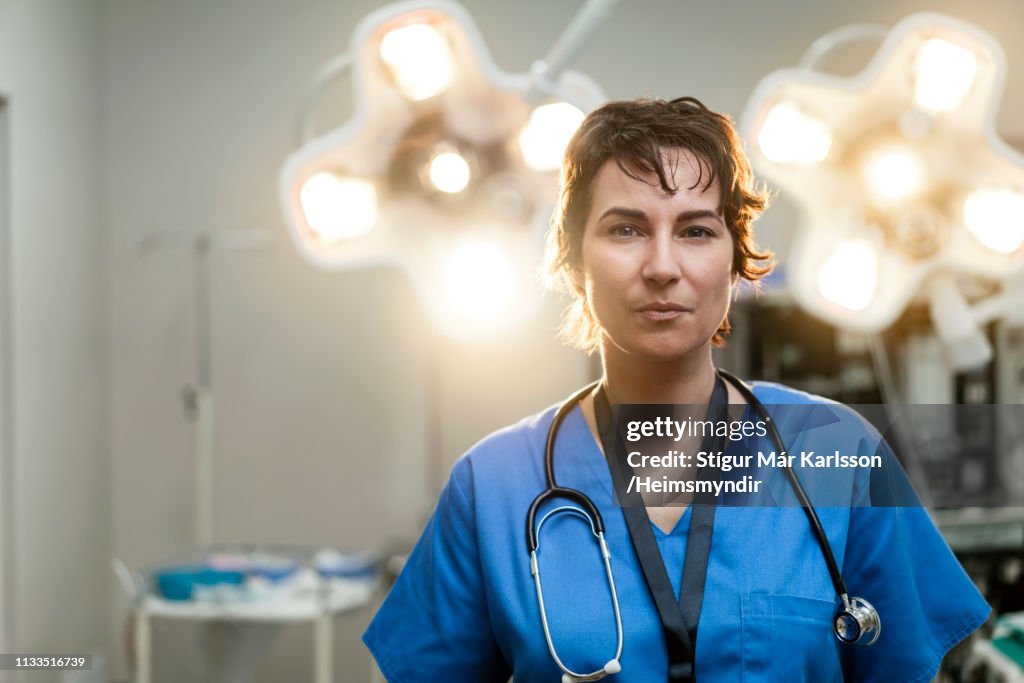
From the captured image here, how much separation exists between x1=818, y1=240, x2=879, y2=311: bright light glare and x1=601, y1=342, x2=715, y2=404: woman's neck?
573 millimetres

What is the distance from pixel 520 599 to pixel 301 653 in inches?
71.4

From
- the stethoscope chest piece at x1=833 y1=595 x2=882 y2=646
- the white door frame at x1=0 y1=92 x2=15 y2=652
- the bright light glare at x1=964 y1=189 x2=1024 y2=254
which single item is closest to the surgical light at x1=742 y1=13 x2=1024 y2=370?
the bright light glare at x1=964 y1=189 x2=1024 y2=254

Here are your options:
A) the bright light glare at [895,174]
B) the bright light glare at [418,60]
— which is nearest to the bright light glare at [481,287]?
the bright light glare at [418,60]

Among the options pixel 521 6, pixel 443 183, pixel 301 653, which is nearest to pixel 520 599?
pixel 443 183

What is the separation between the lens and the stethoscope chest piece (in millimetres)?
713

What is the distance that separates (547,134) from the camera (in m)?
1.45

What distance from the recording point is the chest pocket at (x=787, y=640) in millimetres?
737

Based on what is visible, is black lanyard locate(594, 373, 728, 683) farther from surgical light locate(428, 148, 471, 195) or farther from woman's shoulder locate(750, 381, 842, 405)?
surgical light locate(428, 148, 471, 195)

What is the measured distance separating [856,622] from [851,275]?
73 centimetres

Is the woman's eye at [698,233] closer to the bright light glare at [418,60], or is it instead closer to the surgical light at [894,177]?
the surgical light at [894,177]

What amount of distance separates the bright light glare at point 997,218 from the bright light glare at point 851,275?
141mm

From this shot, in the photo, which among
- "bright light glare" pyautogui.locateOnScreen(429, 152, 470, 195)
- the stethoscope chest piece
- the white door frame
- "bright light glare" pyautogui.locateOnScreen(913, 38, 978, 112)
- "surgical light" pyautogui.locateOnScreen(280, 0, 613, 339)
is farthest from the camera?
the white door frame

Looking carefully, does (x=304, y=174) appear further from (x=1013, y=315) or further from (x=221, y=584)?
(x=1013, y=315)

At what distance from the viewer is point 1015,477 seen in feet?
6.63
